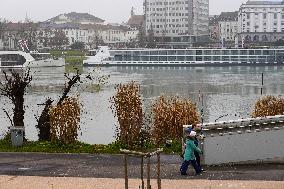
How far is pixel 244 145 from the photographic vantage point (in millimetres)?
11195

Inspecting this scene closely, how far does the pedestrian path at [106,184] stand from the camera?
30.9 feet

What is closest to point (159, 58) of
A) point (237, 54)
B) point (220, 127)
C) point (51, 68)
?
point (237, 54)

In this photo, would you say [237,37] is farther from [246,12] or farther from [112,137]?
[112,137]

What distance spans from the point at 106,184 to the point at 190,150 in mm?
1799

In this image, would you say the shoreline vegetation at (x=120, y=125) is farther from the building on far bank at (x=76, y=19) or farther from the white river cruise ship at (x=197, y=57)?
the building on far bank at (x=76, y=19)

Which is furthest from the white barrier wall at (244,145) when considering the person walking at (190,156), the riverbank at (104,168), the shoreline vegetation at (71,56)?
the shoreline vegetation at (71,56)

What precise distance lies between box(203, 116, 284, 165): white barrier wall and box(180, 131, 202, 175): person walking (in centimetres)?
71

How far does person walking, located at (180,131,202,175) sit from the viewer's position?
10305 mm

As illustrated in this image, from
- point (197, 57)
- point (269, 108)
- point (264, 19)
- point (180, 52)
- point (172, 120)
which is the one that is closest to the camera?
point (172, 120)

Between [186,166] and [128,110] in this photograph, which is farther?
[128,110]

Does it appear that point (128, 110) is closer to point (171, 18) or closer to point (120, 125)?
point (120, 125)

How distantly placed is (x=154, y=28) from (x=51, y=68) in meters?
55.4

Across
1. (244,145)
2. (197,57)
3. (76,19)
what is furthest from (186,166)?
(76,19)

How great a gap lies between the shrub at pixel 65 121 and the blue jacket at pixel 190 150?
457 cm
